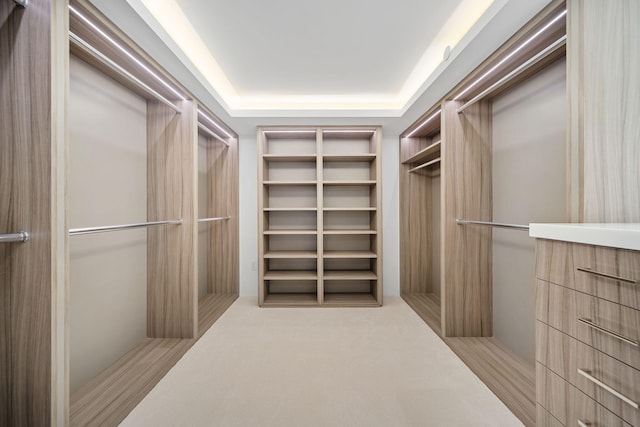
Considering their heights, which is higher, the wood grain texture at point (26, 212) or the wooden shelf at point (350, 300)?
the wood grain texture at point (26, 212)

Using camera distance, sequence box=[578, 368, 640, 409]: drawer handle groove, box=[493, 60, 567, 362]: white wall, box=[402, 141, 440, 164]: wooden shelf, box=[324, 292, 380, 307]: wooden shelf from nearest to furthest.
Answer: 1. box=[578, 368, 640, 409]: drawer handle groove
2. box=[493, 60, 567, 362]: white wall
3. box=[402, 141, 440, 164]: wooden shelf
4. box=[324, 292, 380, 307]: wooden shelf

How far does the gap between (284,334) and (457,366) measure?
1.44m

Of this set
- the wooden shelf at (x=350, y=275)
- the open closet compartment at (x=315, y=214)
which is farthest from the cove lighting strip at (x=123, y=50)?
the wooden shelf at (x=350, y=275)

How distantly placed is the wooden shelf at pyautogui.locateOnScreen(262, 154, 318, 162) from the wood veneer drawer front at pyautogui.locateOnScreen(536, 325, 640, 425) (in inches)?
106

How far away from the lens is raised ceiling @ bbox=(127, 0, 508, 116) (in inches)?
66.2

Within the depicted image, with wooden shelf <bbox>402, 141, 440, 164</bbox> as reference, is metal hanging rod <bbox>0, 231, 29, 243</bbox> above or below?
below

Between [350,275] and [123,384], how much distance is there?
91.3 inches

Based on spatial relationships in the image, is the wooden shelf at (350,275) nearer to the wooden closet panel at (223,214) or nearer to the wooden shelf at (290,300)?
the wooden shelf at (290,300)

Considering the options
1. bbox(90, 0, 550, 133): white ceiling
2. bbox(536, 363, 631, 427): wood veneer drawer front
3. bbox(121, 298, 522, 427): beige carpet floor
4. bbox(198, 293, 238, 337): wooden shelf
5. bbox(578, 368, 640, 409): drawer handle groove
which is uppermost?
bbox(90, 0, 550, 133): white ceiling

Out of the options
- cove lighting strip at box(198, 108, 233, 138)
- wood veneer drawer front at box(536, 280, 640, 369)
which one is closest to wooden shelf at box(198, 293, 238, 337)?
cove lighting strip at box(198, 108, 233, 138)

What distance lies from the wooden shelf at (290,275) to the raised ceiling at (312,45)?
6.20 ft

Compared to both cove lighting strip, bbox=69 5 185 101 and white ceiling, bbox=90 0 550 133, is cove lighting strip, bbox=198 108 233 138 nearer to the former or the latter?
white ceiling, bbox=90 0 550 133

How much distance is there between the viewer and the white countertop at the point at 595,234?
2.45 feet

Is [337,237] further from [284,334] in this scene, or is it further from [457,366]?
[457,366]
